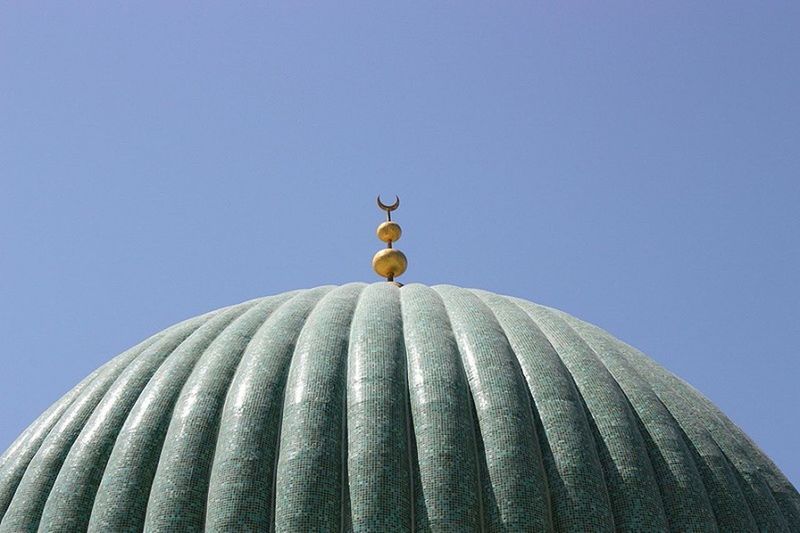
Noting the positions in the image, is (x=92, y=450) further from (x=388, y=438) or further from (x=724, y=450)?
(x=724, y=450)

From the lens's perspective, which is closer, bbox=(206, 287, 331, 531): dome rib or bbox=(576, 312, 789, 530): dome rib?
bbox=(206, 287, 331, 531): dome rib

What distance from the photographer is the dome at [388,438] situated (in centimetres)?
863

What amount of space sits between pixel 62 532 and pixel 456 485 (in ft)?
10.7

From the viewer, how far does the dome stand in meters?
8.63

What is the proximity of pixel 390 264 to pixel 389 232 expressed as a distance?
0.57 meters

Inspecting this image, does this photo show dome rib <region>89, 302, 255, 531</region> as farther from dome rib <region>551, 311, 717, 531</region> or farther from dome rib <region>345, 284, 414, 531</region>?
dome rib <region>551, 311, 717, 531</region>

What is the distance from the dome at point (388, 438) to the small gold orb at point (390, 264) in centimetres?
256

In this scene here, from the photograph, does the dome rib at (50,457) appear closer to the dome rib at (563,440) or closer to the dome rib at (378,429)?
the dome rib at (378,429)

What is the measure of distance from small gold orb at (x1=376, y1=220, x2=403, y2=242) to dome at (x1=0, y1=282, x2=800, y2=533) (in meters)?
2.99

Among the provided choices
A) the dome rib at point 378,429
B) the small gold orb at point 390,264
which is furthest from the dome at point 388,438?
the small gold orb at point 390,264

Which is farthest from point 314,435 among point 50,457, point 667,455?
point 667,455

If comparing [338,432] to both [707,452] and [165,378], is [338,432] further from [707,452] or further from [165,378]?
[707,452]

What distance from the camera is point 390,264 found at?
14.2 metres

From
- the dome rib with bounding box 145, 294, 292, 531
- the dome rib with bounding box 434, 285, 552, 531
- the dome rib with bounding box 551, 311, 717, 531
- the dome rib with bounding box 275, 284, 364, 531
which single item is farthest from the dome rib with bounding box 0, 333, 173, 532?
the dome rib with bounding box 551, 311, 717, 531
